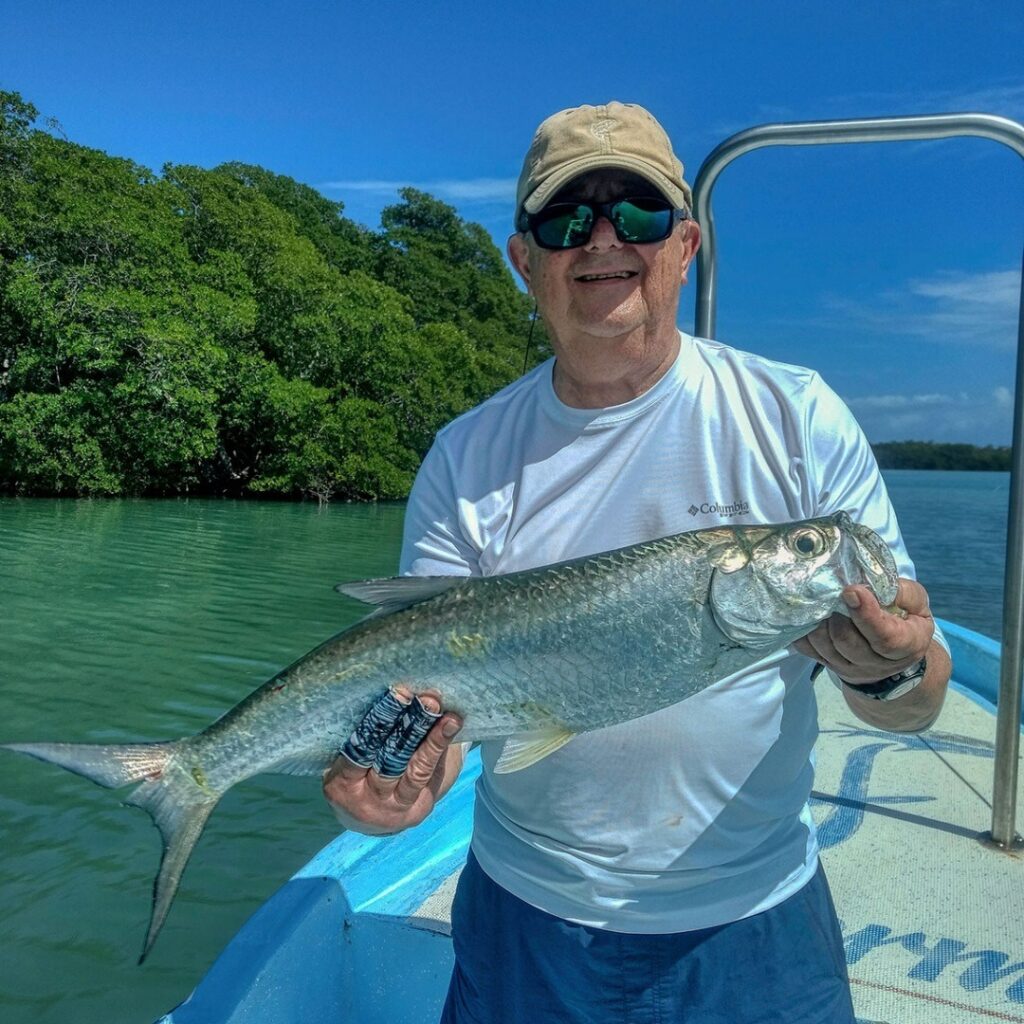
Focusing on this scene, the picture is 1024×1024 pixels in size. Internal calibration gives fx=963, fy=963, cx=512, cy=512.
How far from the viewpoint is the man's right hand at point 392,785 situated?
7.19 feet

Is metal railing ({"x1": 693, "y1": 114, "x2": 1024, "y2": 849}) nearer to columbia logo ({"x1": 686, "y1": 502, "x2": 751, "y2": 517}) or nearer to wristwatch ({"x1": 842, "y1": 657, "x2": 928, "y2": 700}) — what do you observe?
columbia logo ({"x1": 686, "y1": 502, "x2": 751, "y2": 517})

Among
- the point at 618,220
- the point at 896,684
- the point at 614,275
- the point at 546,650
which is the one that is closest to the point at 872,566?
the point at 896,684

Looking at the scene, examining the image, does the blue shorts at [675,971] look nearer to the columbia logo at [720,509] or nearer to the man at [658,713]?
the man at [658,713]

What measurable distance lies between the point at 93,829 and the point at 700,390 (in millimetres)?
6350

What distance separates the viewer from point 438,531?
2479 millimetres

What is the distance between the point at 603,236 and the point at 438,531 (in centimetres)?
84

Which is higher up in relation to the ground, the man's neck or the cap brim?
the cap brim

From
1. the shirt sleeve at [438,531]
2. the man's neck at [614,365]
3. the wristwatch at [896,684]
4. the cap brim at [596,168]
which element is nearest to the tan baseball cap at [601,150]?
the cap brim at [596,168]

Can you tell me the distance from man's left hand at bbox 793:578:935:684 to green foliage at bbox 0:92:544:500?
3561 cm

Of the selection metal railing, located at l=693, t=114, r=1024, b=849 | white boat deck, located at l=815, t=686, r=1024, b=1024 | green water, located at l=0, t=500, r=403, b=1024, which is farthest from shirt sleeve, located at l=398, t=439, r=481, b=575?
green water, located at l=0, t=500, r=403, b=1024

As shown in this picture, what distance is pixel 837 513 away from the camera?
6.61 feet

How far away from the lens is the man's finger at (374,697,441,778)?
217cm

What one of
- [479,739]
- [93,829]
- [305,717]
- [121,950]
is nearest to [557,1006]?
[479,739]

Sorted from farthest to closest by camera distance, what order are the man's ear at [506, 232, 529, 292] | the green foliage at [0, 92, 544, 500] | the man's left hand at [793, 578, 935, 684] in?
the green foliage at [0, 92, 544, 500] → the man's ear at [506, 232, 529, 292] → the man's left hand at [793, 578, 935, 684]
